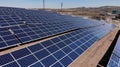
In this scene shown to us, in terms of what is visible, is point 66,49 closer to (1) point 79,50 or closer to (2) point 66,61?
(1) point 79,50

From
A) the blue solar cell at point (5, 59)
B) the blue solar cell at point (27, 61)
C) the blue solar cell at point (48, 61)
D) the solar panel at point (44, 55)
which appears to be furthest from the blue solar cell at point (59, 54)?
the blue solar cell at point (5, 59)

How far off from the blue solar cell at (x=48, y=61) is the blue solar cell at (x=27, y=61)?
79cm

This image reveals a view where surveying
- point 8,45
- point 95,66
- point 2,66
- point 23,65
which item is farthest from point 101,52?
point 2,66

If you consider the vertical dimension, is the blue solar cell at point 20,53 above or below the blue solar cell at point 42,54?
above

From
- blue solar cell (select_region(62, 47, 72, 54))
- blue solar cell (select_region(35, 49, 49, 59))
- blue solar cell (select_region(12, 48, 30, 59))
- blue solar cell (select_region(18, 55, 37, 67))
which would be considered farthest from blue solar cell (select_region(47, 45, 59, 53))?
blue solar cell (select_region(18, 55, 37, 67))

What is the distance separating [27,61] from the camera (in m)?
12.6

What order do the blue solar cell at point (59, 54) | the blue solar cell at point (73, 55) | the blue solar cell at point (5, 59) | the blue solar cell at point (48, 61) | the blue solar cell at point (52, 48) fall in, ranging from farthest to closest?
1. the blue solar cell at point (73, 55)
2. the blue solar cell at point (52, 48)
3. the blue solar cell at point (59, 54)
4. the blue solar cell at point (48, 61)
5. the blue solar cell at point (5, 59)

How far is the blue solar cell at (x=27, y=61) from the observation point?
1210cm

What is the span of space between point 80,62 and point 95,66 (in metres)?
1.60

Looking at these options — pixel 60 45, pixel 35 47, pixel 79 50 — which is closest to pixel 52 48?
pixel 60 45

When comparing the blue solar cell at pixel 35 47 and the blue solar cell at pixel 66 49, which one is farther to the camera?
the blue solar cell at pixel 66 49

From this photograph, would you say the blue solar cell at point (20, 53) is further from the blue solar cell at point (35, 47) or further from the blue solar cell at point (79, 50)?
the blue solar cell at point (79, 50)

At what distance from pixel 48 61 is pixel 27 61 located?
1.85 metres

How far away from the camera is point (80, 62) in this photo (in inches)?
717
